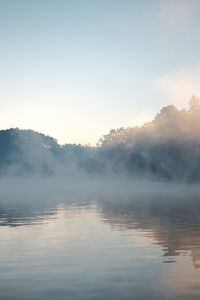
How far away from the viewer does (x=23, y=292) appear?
41.2ft

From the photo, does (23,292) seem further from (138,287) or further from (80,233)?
(80,233)

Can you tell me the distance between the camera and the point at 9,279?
1415 cm

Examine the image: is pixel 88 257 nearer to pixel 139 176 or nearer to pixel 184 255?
pixel 184 255

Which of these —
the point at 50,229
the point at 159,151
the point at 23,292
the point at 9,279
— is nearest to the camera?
the point at 23,292

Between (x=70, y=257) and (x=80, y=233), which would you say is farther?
(x=80, y=233)

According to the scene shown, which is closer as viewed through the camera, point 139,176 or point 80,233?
point 80,233

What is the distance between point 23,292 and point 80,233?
42.1 feet

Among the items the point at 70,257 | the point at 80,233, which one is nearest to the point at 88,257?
the point at 70,257

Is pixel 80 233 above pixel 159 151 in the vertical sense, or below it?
Result: below

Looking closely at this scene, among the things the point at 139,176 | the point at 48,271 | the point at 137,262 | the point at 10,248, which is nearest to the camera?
the point at 48,271

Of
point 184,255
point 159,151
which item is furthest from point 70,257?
point 159,151

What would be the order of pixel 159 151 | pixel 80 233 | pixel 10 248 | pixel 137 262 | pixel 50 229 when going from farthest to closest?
pixel 159 151, pixel 50 229, pixel 80 233, pixel 10 248, pixel 137 262

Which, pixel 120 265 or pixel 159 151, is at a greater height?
pixel 159 151

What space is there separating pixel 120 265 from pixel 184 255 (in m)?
3.44
